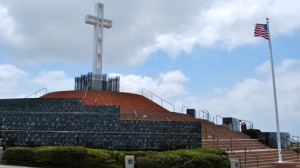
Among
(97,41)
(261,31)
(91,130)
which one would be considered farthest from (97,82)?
(261,31)

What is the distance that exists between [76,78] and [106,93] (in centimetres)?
372

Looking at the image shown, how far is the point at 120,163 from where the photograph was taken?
52.0 ft

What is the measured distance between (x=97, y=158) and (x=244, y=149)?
31.2 ft

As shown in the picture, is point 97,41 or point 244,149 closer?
point 244,149

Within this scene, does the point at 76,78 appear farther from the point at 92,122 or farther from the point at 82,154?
the point at 82,154

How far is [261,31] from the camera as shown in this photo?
60.5 feet

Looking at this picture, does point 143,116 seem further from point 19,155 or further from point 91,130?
point 19,155

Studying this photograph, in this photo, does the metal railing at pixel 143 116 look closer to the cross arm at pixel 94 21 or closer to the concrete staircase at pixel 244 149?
the concrete staircase at pixel 244 149

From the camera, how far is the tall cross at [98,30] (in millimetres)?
28469

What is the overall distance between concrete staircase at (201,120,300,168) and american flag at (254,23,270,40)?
576 cm

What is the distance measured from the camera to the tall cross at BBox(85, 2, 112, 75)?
28.5 meters

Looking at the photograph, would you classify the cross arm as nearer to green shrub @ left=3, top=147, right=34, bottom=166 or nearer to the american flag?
the american flag

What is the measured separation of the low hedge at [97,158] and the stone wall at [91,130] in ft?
5.23

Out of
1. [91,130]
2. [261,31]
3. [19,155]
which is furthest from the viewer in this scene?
[261,31]
